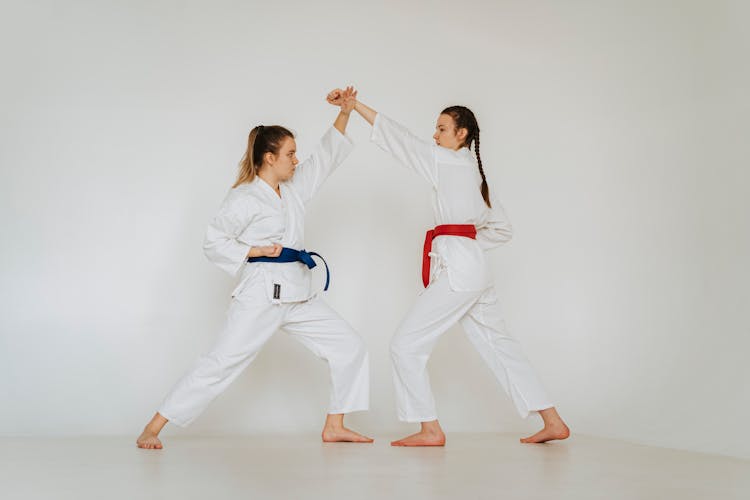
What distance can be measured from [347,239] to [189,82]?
45.1 inches

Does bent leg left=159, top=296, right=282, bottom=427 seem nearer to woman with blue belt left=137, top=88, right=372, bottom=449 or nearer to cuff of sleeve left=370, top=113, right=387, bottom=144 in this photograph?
woman with blue belt left=137, top=88, right=372, bottom=449

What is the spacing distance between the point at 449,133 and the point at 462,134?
59 millimetres

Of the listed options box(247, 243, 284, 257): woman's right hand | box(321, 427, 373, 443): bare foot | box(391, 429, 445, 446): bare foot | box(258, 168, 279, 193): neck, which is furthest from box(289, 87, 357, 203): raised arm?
box(391, 429, 445, 446): bare foot

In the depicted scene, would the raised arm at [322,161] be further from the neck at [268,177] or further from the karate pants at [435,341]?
the karate pants at [435,341]

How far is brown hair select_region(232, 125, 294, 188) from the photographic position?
3363 millimetres

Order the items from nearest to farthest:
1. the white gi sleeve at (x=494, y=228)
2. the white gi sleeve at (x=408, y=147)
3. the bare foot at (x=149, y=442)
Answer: the bare foot at (x=149, y=442), the white gi sleeve at (x=408, y=147), the white gi sleeve at (x=494, y=228)

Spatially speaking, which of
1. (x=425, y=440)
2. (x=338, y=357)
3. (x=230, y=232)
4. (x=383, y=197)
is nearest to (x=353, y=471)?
(x=425, y=440)

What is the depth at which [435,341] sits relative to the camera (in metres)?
3.30

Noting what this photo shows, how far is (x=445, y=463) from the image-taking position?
2.71m

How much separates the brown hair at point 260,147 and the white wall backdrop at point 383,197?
0.72 meters

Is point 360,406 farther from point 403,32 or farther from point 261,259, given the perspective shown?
point 403,32

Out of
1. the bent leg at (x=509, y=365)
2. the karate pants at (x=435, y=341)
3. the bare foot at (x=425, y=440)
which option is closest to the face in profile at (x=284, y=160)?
the karate pants at (x=435, y=341)

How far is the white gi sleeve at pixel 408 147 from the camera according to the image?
3.29m

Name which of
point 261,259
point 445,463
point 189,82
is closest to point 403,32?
point 189,82
